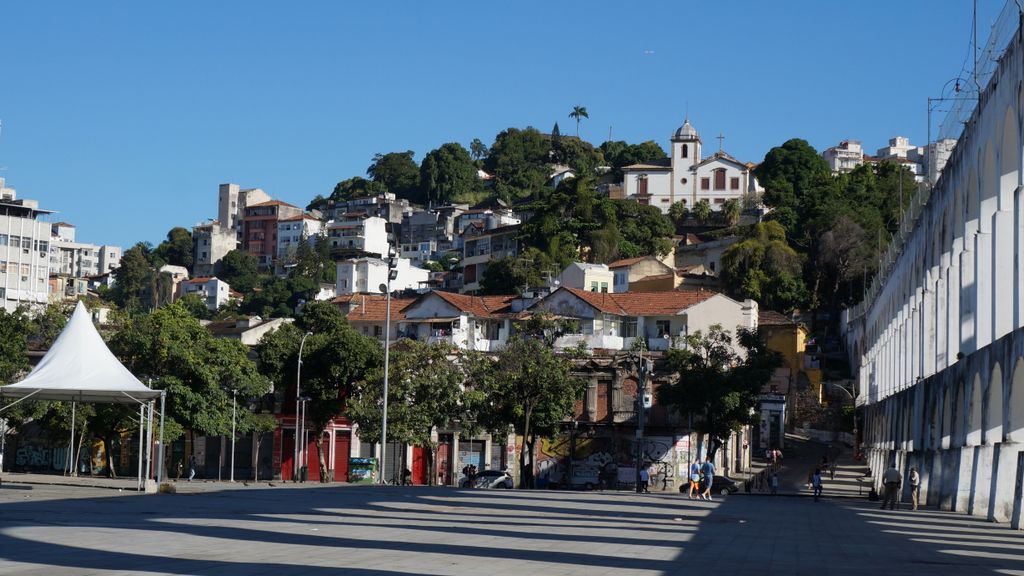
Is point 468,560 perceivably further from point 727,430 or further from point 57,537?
point 727,430

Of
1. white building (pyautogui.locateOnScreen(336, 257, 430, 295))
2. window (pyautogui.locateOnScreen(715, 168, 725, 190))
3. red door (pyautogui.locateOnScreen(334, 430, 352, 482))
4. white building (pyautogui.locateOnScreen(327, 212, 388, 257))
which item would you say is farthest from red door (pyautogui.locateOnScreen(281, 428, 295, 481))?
white building (pyautogui.locateOnScreen(327, 212, 388, 257))

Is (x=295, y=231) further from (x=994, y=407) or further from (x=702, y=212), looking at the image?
(x=994, y=407)

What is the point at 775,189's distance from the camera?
131m

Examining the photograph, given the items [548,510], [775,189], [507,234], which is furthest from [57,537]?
[775,189]

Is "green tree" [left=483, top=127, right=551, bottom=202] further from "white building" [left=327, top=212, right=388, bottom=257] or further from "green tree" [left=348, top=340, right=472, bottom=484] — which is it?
"green tree" [left=348, top=340, right=472, bottom=484]

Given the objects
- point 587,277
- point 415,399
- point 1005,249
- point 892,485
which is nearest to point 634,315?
point 587,277

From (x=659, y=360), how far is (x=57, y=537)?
169ft

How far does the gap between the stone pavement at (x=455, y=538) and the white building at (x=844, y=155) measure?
15197 centimetres

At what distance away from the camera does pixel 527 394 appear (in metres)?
57.9

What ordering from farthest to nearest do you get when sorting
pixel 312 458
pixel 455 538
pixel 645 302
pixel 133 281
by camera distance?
pixel 133 281
pixel 645 302
pixel 312 458
pixel 455 538

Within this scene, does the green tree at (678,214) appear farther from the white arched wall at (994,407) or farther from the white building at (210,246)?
the white arched wall at (994,407)

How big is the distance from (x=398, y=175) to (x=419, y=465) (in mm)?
133882

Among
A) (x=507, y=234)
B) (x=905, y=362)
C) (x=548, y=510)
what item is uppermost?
(x=507, y=234)

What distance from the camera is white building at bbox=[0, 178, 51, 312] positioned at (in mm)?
98688
